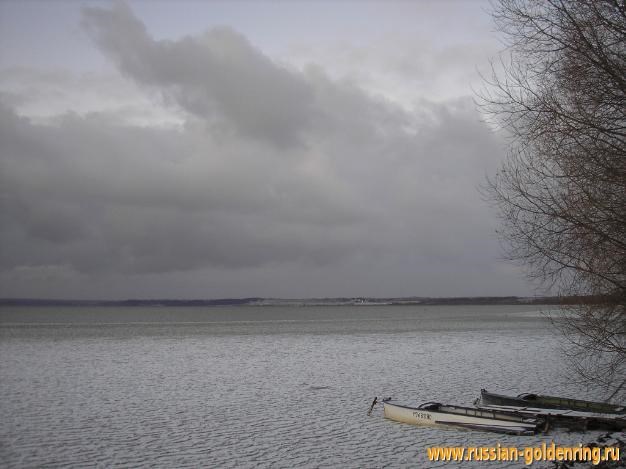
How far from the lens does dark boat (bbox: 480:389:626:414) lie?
16.3m

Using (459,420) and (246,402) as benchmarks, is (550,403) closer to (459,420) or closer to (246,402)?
(459,420)

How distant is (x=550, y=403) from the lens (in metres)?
17.6

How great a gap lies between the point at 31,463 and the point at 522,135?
492 inches

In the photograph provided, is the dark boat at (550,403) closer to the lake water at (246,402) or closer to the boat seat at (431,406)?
the lake water at (246,402)

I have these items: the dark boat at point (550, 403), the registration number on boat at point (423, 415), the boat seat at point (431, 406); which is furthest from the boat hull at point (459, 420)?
the dark boat at point (550, 403)

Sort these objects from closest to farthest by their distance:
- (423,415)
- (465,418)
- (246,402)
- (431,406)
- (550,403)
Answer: (465,418), (423,415), (431,406), (550,403), (246,402)

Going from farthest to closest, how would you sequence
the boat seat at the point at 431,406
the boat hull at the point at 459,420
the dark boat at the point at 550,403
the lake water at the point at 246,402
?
the boat seat at the point at 431,406 → the dark boat at the point at 550,403 → the boat hull at the point at 459,420 → the lake water at the point at 246,402

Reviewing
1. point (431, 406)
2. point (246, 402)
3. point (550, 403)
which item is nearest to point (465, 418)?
point (431, 406)

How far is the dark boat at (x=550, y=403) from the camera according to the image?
1630cm

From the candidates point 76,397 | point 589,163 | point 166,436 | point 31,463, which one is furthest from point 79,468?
point 589,163

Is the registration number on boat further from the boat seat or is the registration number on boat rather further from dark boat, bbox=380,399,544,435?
the boat seat

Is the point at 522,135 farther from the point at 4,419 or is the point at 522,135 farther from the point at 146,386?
the point at 146,386

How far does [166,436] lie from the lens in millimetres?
15727

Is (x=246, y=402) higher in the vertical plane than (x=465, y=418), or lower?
lower
